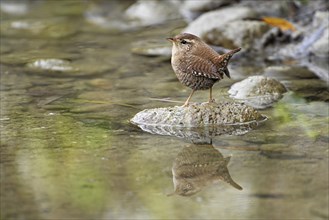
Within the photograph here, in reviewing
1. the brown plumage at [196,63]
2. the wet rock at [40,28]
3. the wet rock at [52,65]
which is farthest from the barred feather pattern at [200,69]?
the wet rock at [40,28]

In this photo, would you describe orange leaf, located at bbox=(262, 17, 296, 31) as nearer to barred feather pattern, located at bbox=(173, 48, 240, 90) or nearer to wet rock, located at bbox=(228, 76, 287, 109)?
wet rock, located at bbox=(228, 76, 287, 109)

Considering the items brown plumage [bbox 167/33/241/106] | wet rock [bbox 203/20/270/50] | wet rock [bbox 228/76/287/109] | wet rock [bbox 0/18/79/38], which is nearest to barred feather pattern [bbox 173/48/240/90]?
brown plumage [bbox 167/33/241/106]

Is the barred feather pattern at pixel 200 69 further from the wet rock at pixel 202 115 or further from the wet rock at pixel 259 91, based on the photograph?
the wet rock at pixel 259 91

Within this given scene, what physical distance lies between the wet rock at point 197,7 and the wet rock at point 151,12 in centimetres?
18

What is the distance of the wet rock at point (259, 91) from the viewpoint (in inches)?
277

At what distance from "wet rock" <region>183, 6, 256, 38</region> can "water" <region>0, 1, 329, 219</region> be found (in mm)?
1264

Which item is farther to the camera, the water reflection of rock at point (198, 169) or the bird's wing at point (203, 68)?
the bird's wing at point (203, 68)

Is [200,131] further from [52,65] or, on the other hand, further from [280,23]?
[280,23]

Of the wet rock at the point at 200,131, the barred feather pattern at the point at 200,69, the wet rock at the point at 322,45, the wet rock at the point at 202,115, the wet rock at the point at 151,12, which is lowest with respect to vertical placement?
the wet rock at the point at 151,12

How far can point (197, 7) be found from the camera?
12492 mm

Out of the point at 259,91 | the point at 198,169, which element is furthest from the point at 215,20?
the point at 198,169

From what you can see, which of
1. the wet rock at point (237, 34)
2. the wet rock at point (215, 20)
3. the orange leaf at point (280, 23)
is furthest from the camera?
the orange leaf at point (280, 23)

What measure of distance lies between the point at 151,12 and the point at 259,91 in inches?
233

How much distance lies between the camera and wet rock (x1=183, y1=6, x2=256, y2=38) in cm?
1012
